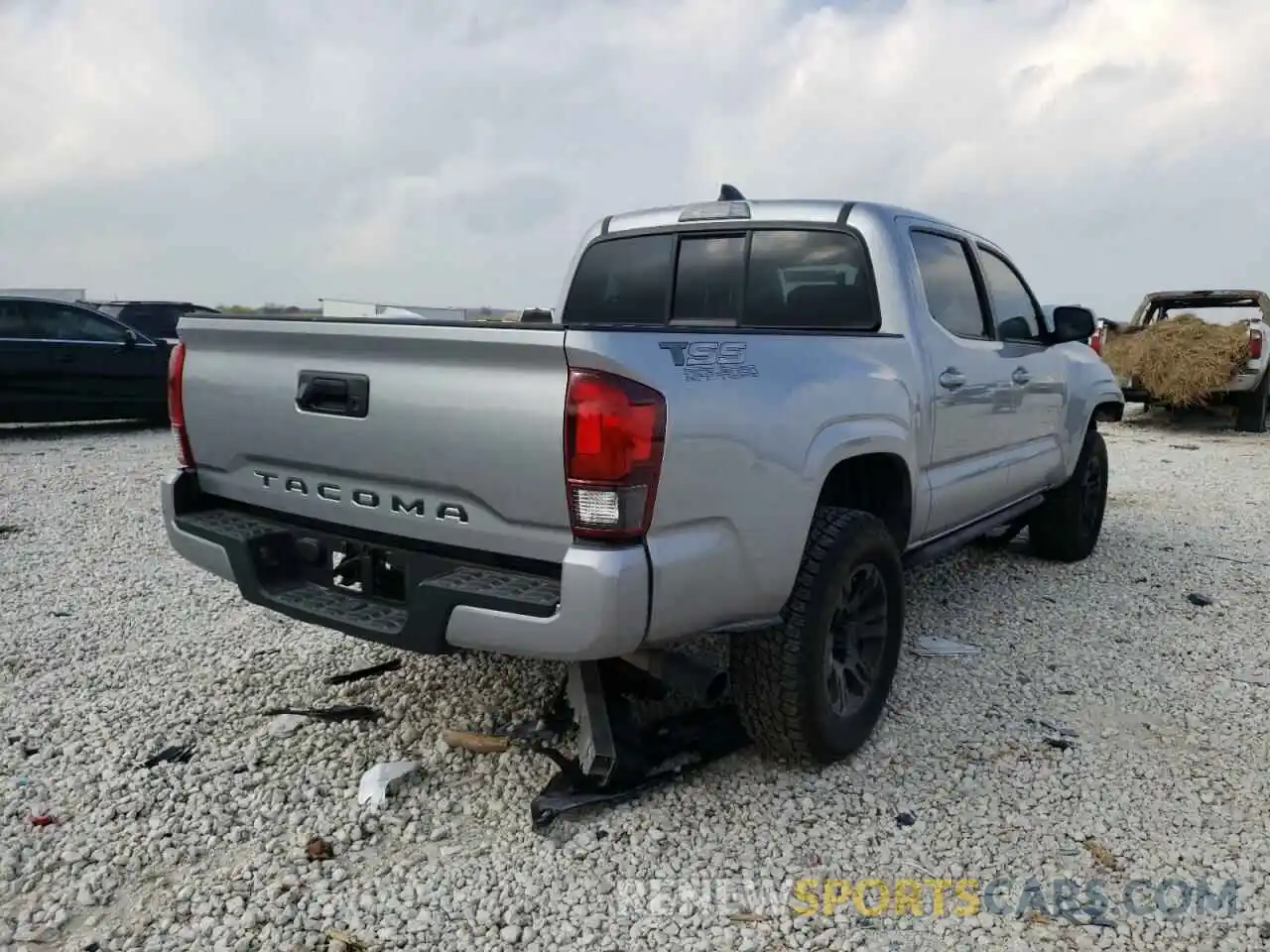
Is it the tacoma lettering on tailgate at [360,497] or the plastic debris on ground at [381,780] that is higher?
the tacoma lettering on tailgate at [360,497]

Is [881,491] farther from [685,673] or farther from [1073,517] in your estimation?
[1073,517]

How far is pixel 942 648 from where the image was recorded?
4227 millimetres

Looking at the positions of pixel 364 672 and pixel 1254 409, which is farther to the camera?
pixel 1254 409

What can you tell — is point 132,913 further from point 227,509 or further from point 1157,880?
point 1157,880

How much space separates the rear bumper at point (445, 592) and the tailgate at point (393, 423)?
2.7 inches

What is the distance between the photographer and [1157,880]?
Result: 2557 millimetres

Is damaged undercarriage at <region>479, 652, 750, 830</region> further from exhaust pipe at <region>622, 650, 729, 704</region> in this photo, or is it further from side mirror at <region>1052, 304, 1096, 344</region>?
side mirror at <region>1052, 304, 1096, 344</region>

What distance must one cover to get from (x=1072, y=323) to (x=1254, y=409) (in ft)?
31.2

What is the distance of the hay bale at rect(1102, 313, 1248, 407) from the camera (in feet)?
38.1

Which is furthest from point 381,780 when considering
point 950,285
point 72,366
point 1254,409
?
point 1254,409

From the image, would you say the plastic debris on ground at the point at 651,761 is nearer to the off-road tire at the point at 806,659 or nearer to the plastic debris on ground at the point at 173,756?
the off-road tire at the point at 806,659

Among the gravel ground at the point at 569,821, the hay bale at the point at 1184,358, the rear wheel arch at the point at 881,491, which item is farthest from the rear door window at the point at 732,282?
the hay bale at the point at 1184,358

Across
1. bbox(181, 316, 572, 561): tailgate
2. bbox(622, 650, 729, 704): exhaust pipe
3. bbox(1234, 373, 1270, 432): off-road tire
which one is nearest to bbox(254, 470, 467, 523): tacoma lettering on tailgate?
bbox(181, 316, 572, 561): tailgate

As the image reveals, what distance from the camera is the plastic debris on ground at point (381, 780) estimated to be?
2895mm
